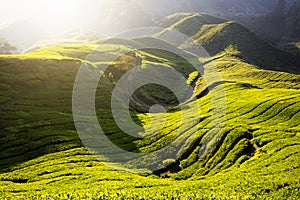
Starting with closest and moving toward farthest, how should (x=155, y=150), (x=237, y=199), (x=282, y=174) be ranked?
1. (x=237, y=199)
2. (x=282, y=174)
3. (x=155, y=150)

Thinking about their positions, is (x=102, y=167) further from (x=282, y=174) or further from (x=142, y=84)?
(x=142, y=84)

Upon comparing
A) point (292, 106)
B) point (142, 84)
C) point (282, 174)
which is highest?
point (142, 84)

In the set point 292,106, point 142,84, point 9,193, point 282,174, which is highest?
point 142,84

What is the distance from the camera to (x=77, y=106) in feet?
311

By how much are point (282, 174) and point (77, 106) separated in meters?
69.0

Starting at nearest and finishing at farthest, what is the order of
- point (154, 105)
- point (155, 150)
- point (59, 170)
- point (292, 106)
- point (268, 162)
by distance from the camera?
1. point (268, 162)
2. point (59, 170)
3. point (155, 150)
4. point (292, 106)
5. point (154, 105)

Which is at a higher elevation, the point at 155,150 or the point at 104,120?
the point at 104,120

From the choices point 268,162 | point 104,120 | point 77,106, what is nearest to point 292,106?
point 268,162

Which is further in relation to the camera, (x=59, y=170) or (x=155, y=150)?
(x=155, y=150)

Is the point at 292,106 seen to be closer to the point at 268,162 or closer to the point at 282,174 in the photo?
the point at 268,162

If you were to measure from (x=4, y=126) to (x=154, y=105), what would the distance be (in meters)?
73.6

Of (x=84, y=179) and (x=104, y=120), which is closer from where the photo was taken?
(x=84, y=179)

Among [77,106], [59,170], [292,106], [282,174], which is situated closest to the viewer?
[282,174]

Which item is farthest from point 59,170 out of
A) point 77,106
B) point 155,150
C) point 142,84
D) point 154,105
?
point 142,84
